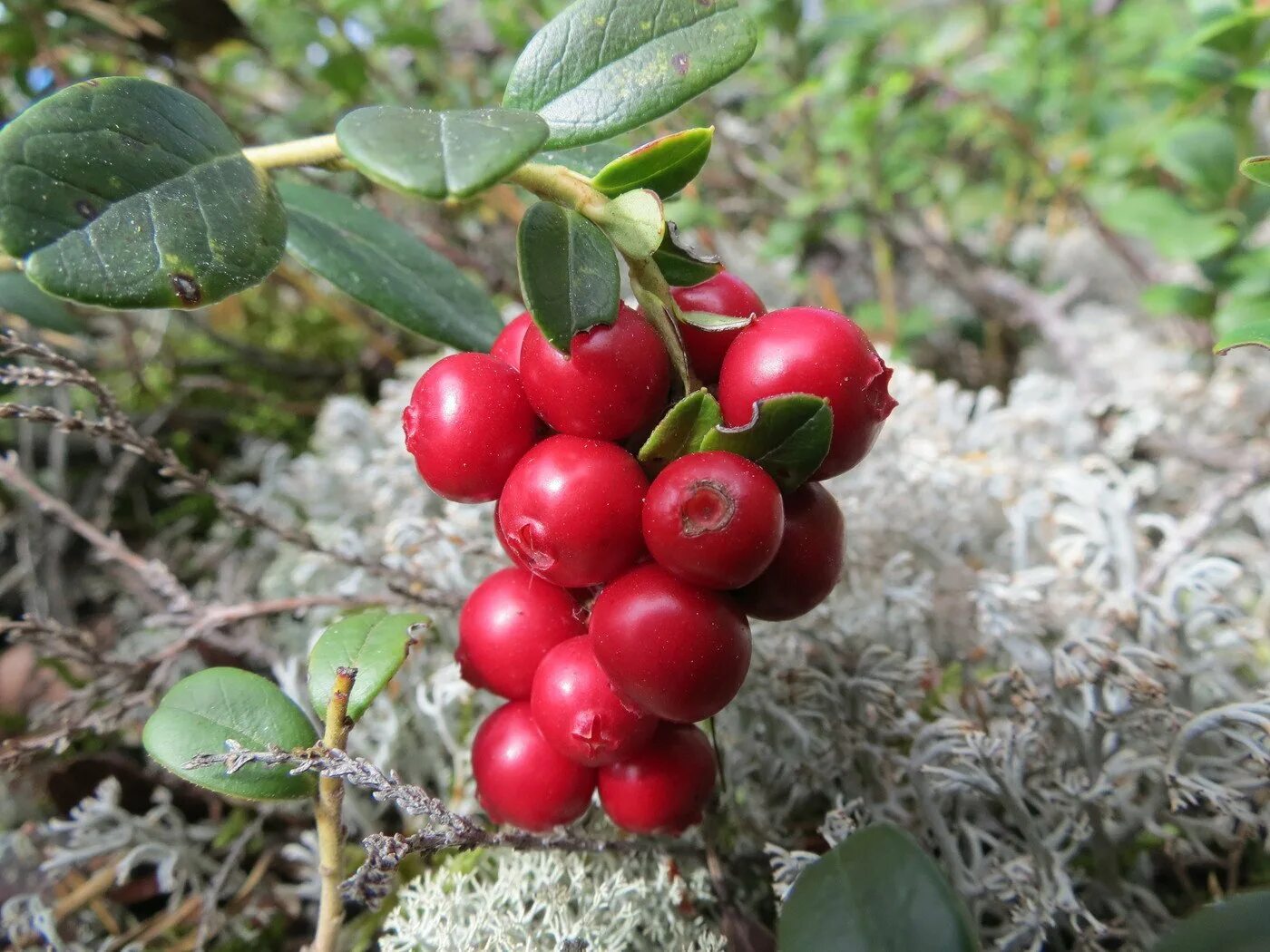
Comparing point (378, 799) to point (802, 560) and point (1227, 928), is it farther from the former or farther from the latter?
point (1227, 928)

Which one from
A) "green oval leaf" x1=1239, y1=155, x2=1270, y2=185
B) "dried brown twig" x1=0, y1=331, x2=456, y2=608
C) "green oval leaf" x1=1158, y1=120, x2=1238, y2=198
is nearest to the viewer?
"green oval leaf" x1=1239, y1=155, x2=1270, y2=185

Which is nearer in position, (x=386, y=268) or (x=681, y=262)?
(x=681, y=262)

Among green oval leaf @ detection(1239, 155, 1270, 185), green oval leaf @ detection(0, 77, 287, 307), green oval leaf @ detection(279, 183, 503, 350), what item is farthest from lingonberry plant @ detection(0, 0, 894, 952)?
green oval leaf @ detection(1239, 155, 1270, 185)

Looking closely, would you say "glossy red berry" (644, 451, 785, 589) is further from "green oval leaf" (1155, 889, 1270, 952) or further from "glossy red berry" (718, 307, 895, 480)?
"green oval leaf" (1155, 889, 1270, 952)

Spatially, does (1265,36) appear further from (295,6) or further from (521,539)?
(295,6)

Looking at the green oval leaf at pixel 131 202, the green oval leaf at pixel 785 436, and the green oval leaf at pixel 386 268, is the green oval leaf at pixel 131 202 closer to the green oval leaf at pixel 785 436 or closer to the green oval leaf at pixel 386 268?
the green oval leaf at pixel 386 268

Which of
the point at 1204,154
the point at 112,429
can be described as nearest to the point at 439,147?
the point at 112,429
